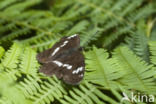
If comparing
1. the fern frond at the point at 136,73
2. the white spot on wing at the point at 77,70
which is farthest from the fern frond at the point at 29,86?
the fern frond at the point at 136,73

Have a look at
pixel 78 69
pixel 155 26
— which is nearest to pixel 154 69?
pixel 78 69

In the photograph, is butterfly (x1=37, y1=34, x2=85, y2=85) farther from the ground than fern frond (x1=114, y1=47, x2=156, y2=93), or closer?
farther from the ground

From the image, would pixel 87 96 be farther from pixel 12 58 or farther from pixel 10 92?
pixel 12 58

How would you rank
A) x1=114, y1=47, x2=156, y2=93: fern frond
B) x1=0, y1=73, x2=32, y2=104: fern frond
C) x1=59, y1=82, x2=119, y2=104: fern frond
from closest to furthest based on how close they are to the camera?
x1=0, y1=73, x2=32, y2=104: fern frond → x1=59, y1=82, x2=119, y2=104: fern frond → x1=114, y1=47, x2=156, y2=93: fern frond

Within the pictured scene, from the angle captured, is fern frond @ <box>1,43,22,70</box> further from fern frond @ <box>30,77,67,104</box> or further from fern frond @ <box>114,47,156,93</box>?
fern frond @ <box>114,47,156,93</box>

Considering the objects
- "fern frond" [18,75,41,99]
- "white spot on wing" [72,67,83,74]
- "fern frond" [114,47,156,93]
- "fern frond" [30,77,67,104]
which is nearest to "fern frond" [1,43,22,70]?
"fern frond" [18,75,41,99]

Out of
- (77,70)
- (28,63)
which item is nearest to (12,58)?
(28,63)

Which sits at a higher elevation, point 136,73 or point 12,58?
point 12,58

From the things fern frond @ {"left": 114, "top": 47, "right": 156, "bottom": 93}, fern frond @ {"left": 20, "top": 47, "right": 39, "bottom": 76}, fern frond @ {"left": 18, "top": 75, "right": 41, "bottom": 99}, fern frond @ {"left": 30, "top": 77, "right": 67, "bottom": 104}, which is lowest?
fern frond @ {"left": 114, "top": 47, "right": 156, "bottom": 93}
